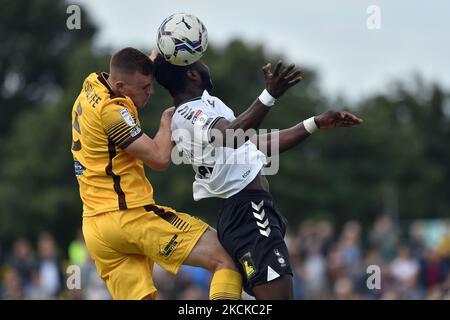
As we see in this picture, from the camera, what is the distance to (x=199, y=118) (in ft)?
29.0

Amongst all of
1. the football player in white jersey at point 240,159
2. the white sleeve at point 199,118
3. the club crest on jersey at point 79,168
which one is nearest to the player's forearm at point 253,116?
the football player in white jersey at point 240,159

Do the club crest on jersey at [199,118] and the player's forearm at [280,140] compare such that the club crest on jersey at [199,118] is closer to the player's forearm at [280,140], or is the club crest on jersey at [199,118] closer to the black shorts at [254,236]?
the player's forearm at [280,140]

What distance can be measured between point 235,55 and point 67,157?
903 cm

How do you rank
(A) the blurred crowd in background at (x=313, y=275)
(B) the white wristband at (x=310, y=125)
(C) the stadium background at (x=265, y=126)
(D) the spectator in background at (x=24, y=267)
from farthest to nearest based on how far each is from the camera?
(C) the stadium background at (x=265, y=126) → (D) the spectator in background at (x=24, y=267) → (A) the blurred crowd in background at (x=313, y=275) → (B) the white wristband at (x=310, y=125)

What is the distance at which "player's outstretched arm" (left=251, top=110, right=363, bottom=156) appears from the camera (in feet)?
28.0

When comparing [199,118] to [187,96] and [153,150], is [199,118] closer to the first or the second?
[187,96]

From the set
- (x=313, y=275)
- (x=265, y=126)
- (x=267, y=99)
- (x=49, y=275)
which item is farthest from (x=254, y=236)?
(x=265, y=126)

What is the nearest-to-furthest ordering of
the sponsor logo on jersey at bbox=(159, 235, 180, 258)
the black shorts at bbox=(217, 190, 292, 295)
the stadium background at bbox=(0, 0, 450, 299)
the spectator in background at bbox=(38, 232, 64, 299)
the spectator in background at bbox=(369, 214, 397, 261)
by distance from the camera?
the black shorts at bbox=(217, 190, 292, 295) < the sponsor logo on jersey at bbox=(159, 235, 180, 258) < the spectator in background at bbox=(38, 232, 64, 299) < the spectator in background at bbox=(369, 214, 397, 261) < the stadium background at bbox=(0, 0, 450, 299)

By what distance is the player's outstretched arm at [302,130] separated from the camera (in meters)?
8.53

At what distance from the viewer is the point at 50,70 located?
2507 inches

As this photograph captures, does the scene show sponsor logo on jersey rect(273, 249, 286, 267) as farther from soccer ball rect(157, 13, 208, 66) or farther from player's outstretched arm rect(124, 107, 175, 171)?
soccer ball rect(157, 13, 208, 66)

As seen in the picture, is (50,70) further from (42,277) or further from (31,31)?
(42,277)

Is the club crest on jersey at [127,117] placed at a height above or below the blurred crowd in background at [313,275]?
above

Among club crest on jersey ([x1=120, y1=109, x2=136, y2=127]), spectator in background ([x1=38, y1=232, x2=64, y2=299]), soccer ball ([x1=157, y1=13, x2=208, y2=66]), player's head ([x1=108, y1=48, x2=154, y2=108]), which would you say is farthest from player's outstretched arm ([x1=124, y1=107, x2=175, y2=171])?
spectator in background ([x1=38, y1=232, x2=64, y2=299])
